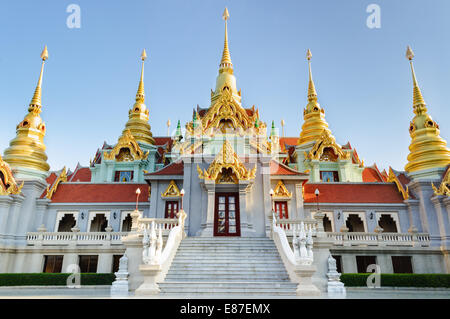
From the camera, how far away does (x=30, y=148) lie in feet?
80.8

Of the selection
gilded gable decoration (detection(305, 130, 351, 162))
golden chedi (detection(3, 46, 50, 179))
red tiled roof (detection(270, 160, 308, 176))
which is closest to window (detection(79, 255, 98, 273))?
golden chedi (detection(3, 46, 50, 179))

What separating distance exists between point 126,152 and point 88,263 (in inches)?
667

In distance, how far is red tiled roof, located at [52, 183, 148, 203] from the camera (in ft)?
75.8

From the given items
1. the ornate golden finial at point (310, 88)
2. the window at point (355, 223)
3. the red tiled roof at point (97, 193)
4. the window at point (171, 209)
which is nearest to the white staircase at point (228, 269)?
the window at point (171, 209)

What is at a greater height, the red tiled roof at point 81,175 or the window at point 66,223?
the red tiled roof at point 81,175

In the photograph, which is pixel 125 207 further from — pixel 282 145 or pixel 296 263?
pixel 282 145

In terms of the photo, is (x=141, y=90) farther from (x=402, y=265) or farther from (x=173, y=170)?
(x=402, y=265)

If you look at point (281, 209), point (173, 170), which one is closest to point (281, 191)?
point (281, 209)

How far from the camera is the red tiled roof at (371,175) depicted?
32.5 metres

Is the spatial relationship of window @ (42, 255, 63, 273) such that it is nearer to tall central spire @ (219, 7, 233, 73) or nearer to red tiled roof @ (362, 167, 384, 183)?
tall central spire @ (219, 7, 233, 73)

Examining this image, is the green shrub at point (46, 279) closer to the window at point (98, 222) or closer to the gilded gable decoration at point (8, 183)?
the gilded gable decoration at point (8, 183)

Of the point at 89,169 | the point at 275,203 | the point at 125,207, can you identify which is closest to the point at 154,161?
the point at 89,169

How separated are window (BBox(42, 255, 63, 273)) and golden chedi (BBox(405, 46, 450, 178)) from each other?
23.6 metres

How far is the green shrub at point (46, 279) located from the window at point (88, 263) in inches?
116
